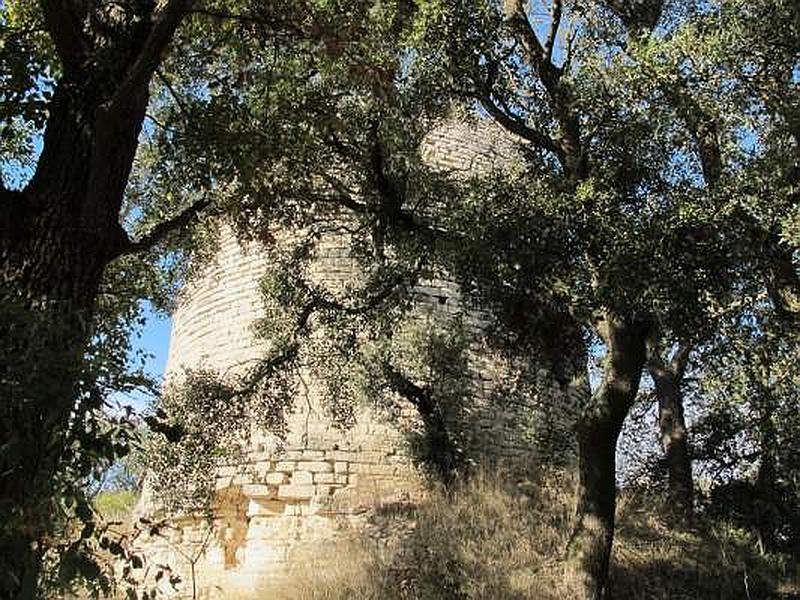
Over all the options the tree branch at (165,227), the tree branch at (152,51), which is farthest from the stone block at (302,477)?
the tree branch at (152,51)

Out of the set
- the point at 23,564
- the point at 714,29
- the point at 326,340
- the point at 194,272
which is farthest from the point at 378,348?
the point at 23,564

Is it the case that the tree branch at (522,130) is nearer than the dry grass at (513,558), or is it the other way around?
the tree branch at (522,130)

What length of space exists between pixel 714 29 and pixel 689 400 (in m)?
6.63

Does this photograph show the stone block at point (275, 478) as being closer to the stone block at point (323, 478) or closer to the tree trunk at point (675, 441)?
the stone block at point (323, 478)

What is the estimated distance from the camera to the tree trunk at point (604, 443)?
283 inches

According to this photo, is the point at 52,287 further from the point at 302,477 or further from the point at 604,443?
the point at 302,477

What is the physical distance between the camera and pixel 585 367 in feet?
30.5

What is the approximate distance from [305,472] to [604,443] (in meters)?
5.06

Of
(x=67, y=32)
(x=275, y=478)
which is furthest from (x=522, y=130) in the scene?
(x=275, y=478)

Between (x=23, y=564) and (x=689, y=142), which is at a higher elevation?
(x=689, y=142)

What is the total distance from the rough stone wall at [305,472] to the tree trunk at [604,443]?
11.3 feet

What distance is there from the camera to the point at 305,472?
435 inches

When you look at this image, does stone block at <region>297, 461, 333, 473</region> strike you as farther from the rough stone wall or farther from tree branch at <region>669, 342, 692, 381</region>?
tree branch at <region>669, 342, 692, 381</region>

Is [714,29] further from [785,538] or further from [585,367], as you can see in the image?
[785,538]
